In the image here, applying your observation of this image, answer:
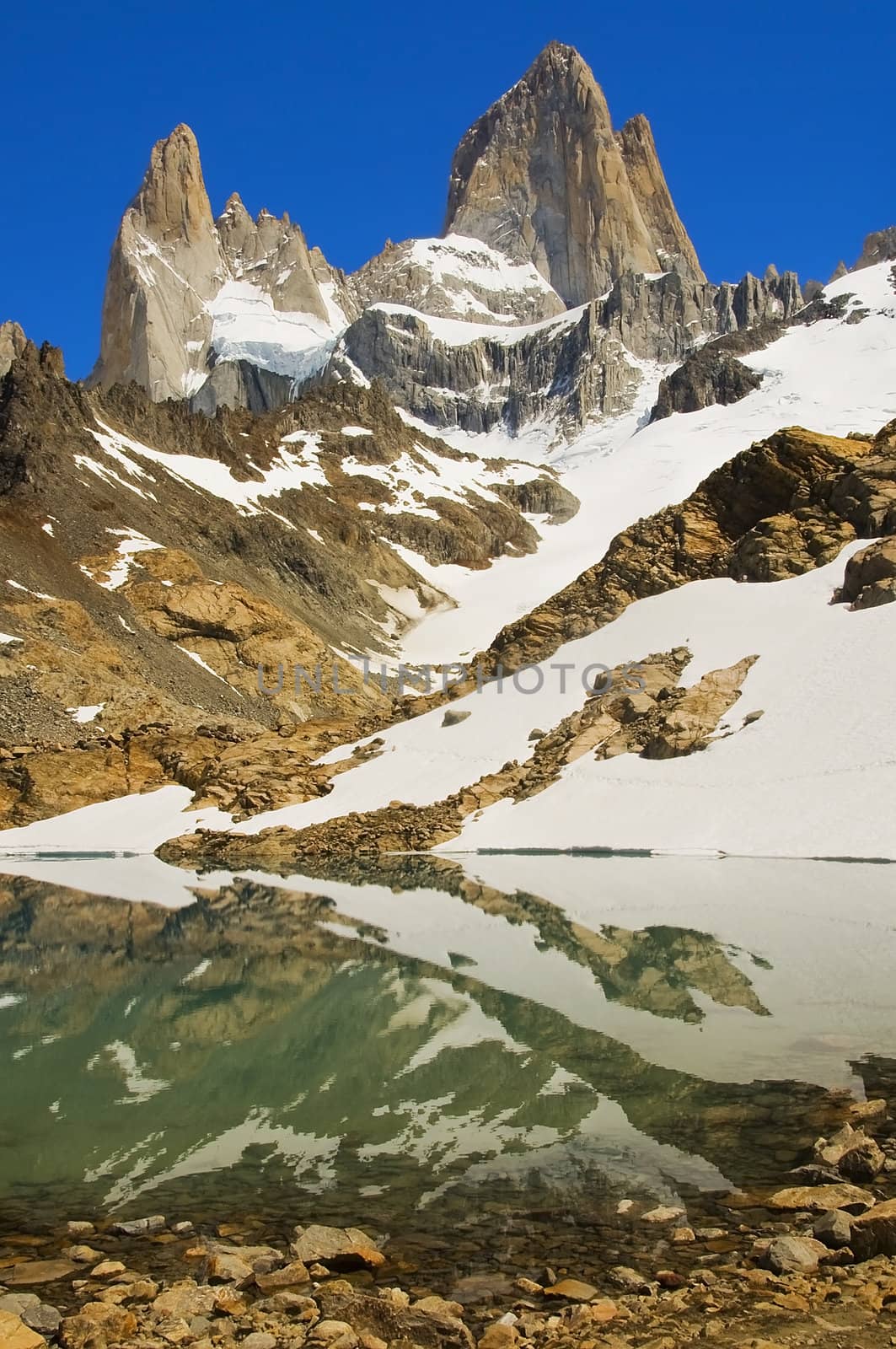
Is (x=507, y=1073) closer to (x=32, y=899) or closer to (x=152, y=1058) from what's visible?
(x=152, y=1058)

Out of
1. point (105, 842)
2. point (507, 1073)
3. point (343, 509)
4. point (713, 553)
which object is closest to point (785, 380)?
point (343, 509)

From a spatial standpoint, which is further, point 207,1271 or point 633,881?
point 633,881

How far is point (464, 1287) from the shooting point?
17.6 ft

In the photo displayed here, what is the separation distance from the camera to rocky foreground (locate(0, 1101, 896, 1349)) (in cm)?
488

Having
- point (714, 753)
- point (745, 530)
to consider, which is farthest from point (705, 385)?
point (714, 753)

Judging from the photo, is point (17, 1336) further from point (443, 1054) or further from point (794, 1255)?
point (443, 1054)

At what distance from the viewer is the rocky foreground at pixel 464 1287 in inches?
192

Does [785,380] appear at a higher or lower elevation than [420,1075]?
higher

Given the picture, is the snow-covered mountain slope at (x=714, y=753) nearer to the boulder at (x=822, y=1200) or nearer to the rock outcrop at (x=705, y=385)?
the boulder at (x=822, y=1200)

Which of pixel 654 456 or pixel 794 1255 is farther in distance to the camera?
pixel 654 456

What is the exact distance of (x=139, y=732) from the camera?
41938 mm

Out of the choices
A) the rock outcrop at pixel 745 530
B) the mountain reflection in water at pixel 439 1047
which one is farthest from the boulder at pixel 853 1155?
the rock outcrop at pixel 745 530

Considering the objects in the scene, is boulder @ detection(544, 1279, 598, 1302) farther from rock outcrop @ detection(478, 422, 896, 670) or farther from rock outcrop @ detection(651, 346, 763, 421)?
rock outcrop @ detection(651, 346, 763, 421)

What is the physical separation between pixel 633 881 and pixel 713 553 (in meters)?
21.2
